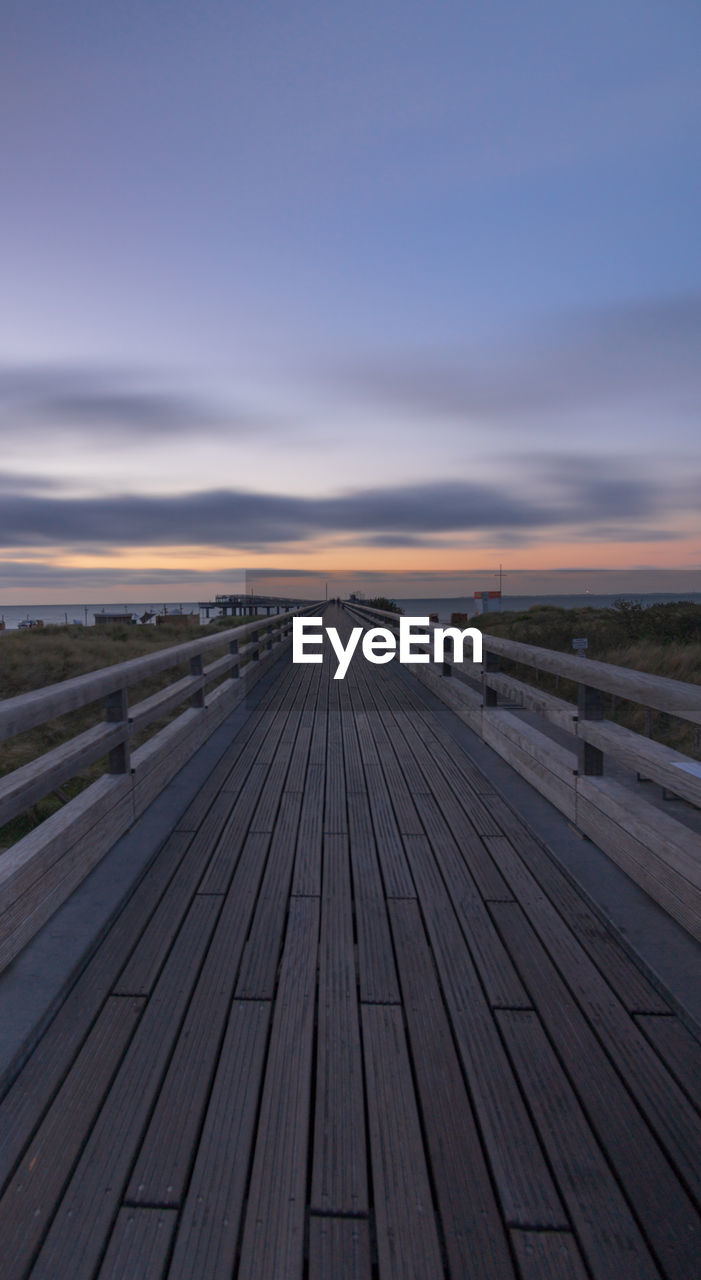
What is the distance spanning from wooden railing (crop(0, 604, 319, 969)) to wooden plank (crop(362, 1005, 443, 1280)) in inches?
54.7

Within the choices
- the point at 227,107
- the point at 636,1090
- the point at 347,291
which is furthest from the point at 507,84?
the point at 636,1090

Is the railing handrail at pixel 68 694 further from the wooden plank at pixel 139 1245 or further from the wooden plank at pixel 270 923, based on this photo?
the wooden plank at pixel 139 1245

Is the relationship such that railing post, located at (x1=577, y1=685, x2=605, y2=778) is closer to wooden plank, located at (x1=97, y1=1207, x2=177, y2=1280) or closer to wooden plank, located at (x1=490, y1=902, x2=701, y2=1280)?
wooden plank, located at (x1=490, y1=902, x2=701, y2=1280)

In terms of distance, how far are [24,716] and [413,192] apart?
476 inches

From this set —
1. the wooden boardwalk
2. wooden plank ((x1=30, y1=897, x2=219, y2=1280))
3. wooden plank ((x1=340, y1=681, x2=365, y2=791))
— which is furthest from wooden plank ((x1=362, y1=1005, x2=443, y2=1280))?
wooden plank ((x1=340, y1=681, x2=365, y2=791))

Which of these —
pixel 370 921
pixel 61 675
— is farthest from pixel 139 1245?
pixel 61 675

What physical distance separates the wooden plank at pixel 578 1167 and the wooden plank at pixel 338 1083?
464mm

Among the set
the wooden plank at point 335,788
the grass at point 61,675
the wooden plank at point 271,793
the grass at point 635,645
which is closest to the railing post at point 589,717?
the wooden plank at point 335,788

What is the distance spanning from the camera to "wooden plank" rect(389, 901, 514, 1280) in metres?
1.40

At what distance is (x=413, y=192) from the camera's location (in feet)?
37.5

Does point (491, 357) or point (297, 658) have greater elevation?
point (491, 357)

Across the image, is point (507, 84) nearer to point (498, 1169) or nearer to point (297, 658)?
point (297, 658)

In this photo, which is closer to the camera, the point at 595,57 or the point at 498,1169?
the point at 498,1169

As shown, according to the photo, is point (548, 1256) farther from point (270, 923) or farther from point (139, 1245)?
point (270, 923)
